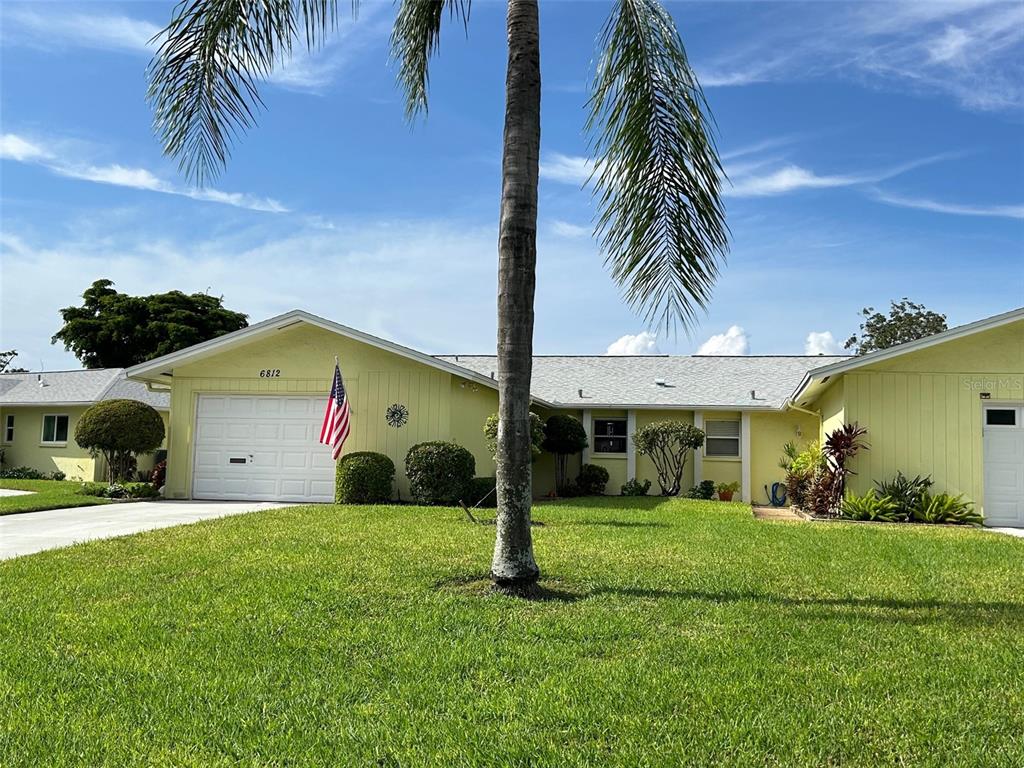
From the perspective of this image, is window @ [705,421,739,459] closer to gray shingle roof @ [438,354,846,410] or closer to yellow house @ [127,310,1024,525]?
yellow house @ [127,310,1024,525]

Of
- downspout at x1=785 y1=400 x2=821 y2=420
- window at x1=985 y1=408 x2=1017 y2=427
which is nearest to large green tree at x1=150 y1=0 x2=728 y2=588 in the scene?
window at x1=985 y1=408 x2=1017 y2=427

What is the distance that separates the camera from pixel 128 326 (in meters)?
40.0

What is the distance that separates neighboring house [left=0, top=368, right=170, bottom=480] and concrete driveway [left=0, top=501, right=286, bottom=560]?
11.0 m

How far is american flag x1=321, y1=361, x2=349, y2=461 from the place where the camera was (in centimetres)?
1562

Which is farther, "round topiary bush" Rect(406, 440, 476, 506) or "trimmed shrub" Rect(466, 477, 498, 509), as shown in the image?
"trimmed shrub" Rect(466, 477, 498, 509)

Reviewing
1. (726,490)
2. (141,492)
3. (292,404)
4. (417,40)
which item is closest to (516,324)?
(417,40)

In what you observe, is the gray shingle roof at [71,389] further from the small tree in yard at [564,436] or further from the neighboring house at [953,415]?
the neighboring house at [953,415]

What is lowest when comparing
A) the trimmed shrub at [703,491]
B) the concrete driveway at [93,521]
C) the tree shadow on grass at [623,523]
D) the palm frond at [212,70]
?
the concrete driveway at [93,521]

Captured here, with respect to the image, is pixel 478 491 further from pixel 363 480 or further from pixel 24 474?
pixel 24 474

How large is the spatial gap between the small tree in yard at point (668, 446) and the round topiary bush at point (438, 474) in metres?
5.45

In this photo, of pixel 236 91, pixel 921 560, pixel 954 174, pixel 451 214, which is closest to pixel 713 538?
pixel 921 560

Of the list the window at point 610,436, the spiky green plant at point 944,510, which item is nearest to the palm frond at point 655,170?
the spiky green plant at point 944,510

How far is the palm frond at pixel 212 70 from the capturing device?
7141 millimetres

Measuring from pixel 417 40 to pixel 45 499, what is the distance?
43.5 feet
